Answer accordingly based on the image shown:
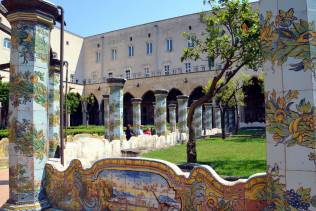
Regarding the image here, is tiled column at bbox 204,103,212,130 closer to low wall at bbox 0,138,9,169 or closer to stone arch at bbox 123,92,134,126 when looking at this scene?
stone arch at bbox 123,92,134,126

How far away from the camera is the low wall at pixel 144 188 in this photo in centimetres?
397

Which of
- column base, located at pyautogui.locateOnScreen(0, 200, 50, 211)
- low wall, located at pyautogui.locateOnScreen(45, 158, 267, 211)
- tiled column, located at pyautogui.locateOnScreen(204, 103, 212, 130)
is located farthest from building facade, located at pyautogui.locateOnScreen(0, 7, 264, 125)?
column base, located at pyautogui.locateOnScreen(0, 200, 50, 211)

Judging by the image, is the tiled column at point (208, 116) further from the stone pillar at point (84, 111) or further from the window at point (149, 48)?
the window at point (149, 48)

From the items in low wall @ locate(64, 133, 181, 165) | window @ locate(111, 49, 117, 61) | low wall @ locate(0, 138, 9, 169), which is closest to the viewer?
low wall @ locate(64, 133, 181, 165)

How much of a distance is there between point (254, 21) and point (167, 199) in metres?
6.89

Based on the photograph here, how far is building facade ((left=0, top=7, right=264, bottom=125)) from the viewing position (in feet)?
115

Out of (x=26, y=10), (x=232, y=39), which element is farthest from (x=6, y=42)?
(x=26, y=10)

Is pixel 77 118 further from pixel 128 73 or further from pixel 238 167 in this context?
pixel 238 167

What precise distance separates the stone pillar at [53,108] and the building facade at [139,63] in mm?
24657

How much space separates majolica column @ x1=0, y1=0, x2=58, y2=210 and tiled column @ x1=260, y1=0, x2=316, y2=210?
161 inches

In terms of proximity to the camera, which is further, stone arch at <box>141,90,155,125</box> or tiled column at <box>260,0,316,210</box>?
stone arch at <box>141,90,155,125</box>

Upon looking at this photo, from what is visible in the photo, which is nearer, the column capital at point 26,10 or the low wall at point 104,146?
the column capital at point 26,10

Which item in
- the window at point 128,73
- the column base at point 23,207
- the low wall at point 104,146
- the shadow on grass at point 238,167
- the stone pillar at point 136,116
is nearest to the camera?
the column base at point 23,207

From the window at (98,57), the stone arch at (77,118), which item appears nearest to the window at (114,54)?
the window at (98,57)
